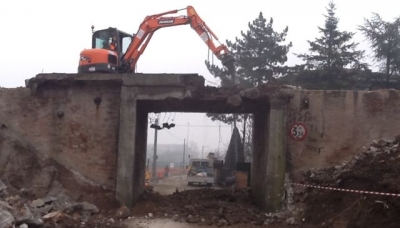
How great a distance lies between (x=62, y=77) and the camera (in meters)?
13.7

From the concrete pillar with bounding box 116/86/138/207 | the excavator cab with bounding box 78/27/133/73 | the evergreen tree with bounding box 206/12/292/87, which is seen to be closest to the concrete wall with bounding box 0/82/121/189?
the concrete pillar with bounding box 116/86/138/207

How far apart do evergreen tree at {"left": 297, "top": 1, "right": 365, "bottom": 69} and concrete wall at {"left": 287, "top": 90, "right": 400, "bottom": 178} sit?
41.2 feet

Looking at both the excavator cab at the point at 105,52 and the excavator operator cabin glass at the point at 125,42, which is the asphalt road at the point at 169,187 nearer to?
the excavator operator cabin glass at the point at 125,42

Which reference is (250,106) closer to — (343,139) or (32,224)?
(343,139)

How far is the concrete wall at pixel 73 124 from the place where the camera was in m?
13.5

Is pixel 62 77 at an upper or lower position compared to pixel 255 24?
lower

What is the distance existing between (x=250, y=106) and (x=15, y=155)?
287 inches

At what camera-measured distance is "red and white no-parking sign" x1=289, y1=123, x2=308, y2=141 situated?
13.2 meters

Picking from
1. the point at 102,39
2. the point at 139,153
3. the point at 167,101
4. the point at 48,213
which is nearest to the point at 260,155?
the point at 167,101

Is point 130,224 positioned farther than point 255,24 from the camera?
No

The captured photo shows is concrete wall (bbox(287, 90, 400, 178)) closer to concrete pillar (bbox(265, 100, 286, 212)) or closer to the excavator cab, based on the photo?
concrete pillar (bbox(265, 100, 286, 212))

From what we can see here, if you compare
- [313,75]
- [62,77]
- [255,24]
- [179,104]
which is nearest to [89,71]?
[62,77]

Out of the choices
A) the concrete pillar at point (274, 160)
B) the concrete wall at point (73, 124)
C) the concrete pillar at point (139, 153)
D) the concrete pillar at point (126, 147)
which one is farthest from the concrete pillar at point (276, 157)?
the concrete wall at point (73, 124)

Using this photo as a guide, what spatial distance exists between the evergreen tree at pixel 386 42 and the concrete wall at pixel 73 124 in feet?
55.4
